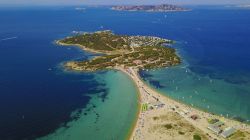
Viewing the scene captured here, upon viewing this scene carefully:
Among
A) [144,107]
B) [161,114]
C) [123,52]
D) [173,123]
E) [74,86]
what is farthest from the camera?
[123,52]

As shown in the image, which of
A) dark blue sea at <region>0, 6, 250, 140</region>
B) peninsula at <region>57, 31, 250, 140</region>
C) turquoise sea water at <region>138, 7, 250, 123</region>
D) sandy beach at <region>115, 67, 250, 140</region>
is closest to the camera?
sandy beach at <region>115, 67, 250, 140</region>

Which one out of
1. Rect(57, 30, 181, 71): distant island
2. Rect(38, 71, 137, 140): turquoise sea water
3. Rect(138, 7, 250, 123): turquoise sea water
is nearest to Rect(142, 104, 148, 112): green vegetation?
Rect(38, 71, 137, 140): turquoise sea water

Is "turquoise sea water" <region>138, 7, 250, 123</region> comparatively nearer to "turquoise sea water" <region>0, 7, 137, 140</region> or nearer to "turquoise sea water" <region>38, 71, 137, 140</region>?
"turquoise sea water" <region>38, 71, 137, 140</region>

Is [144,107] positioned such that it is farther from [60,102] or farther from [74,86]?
[74,86]

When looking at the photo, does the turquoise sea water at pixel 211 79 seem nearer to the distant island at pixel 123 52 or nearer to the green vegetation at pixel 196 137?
the distant island at pixel 123 52

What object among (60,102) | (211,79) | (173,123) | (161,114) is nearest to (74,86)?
(60,102)

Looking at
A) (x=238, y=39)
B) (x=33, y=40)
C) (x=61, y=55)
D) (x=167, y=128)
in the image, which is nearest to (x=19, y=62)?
(x=61, y=55)

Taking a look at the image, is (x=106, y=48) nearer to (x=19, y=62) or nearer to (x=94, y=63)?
(x=94, y=63)
